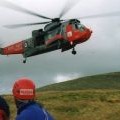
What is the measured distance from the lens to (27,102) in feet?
25.0

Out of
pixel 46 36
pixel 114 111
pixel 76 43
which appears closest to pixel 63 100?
pixel 114 111

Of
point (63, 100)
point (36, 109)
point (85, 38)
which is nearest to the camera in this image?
point (36, 109)

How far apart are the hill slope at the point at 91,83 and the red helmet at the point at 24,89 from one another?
68862mm

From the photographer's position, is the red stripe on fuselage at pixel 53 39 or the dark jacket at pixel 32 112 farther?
the red stripe on fuselage at pixel 53 39

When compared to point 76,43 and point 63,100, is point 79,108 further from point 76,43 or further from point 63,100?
point 76,43

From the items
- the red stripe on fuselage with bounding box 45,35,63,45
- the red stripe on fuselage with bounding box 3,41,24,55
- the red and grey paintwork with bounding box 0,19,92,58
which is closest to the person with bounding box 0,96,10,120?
the red and grey paintwork with bounding box 0,19,92,58

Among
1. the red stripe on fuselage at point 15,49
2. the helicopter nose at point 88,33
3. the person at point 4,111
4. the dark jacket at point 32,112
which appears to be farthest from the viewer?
the red stripe on fuselage at point 15,49

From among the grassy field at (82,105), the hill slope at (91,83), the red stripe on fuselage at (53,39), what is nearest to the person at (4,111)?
the grassy field at (82,105)

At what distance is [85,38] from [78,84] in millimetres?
26823

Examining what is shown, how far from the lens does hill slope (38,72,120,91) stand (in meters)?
78.6

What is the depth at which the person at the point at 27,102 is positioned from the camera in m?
7.38

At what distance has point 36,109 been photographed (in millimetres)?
7453

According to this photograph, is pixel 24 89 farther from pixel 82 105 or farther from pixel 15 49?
pixel 15 49

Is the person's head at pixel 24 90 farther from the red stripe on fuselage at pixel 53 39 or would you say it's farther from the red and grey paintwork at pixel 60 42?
the red stripe on fuselage at pixel 53 39
